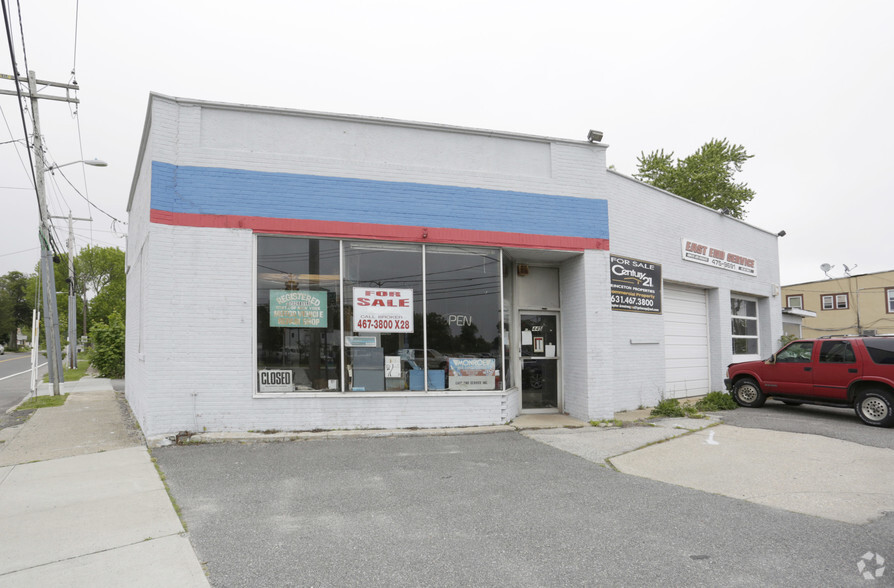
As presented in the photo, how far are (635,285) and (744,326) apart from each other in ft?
22.9

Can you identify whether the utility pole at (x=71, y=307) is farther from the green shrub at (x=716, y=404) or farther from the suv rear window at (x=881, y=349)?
the suv rear window at (x=881, y=349)

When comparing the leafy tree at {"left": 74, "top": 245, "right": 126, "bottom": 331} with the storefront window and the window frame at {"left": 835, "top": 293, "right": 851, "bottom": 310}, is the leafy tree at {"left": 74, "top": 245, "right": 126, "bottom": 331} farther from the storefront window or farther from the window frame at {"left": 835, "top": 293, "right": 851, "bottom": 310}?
the window frame at {"left": 835, "top": 293, "right": 851, "bottom": 310}

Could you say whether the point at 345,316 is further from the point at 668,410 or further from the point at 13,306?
the point at 13,306

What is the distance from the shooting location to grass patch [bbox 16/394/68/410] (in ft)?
43.9

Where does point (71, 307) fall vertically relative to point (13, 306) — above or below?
below

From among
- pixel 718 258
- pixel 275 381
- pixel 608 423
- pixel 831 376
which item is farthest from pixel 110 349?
pixel 831 376

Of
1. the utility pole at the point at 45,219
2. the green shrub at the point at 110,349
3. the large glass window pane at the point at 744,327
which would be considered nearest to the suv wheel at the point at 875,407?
the large glass window pane at the point at 744,327

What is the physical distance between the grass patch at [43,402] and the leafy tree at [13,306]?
8318cm

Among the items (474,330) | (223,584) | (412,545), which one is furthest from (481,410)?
(223,584)

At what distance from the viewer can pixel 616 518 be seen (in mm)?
5180

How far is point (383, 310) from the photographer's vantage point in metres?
9.52

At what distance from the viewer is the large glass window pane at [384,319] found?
9.39m

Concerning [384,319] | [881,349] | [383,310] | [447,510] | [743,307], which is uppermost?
[743,307]

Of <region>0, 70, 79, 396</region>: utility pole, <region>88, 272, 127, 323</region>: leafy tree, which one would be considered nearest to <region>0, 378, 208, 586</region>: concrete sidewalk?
<region>0, 70, 79, 396</region>: utility pole
